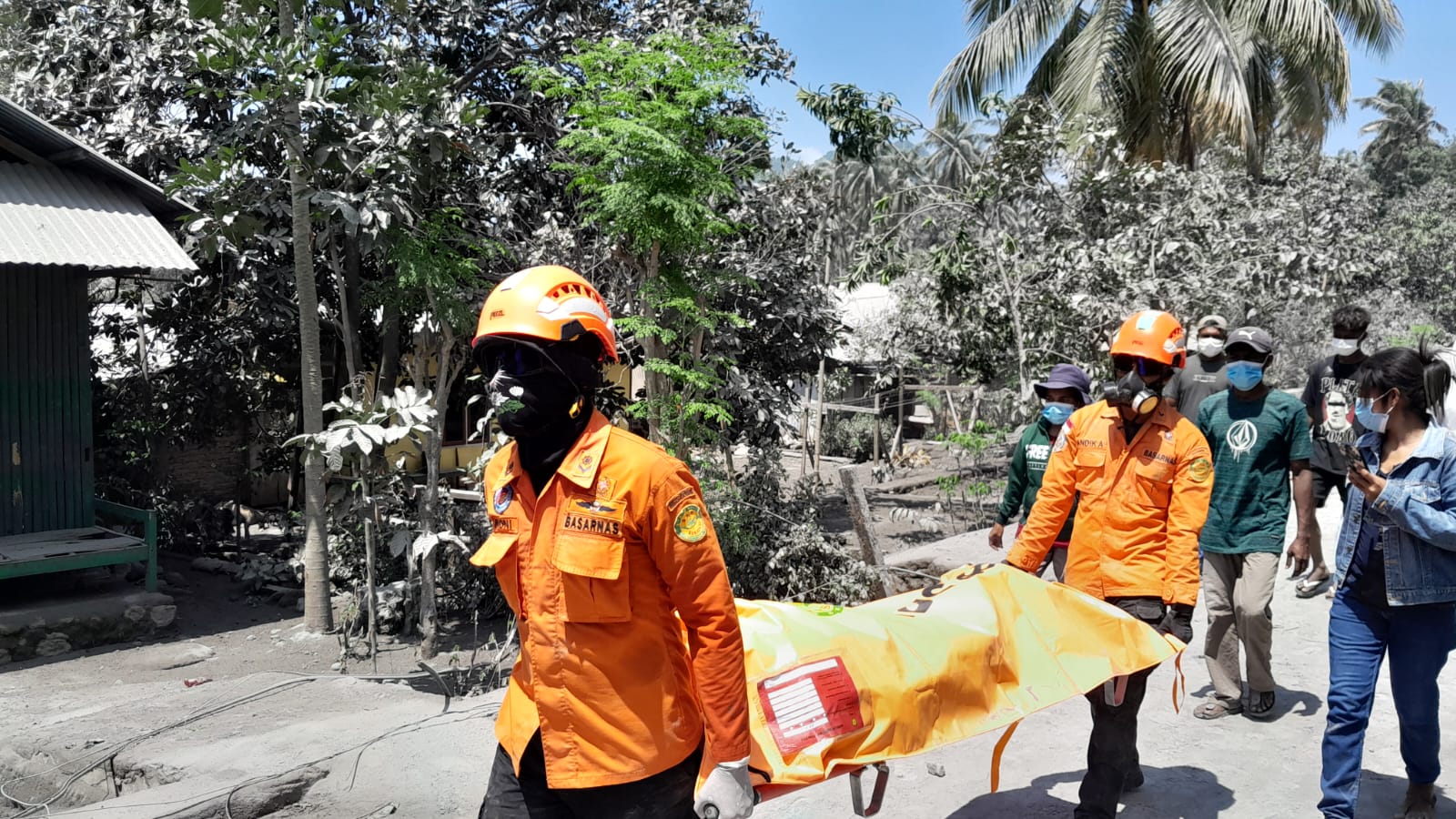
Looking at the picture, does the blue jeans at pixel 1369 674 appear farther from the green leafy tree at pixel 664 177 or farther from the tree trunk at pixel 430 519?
the tree trunk at pixel 430 519

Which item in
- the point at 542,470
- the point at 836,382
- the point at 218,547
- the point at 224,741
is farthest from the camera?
the point at 836,382

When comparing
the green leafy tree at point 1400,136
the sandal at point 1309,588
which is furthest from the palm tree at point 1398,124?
the sandal at point 1309,588

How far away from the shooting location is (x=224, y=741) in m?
5.00

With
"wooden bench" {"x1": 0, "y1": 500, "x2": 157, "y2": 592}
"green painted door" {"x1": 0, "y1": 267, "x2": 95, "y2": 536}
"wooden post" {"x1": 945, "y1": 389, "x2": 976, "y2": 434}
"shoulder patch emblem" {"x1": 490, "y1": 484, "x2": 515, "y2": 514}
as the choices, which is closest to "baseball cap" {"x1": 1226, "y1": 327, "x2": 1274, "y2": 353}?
"shoulder patch emblem" {"x1": 490, "y1": 484, "x2": 515, "y2": 514}

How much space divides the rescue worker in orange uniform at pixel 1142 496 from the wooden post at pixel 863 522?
2.76m

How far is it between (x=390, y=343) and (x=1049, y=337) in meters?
7.08

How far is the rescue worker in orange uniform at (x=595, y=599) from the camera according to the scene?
89.4 inches

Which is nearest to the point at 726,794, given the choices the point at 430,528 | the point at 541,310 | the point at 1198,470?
the point at 541,310

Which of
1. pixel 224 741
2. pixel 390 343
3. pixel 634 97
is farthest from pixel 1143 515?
pixel 390 343

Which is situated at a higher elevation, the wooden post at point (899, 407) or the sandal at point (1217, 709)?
the wooden post at point (899, 407)

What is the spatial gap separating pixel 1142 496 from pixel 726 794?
7.91ft

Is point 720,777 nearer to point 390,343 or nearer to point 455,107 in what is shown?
point 455,107

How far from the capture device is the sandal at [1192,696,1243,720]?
511 centimetres

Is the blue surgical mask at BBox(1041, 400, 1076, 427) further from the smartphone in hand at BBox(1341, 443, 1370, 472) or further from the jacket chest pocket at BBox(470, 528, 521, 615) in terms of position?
the jacket chest pocket at BBox(470, 528, 521, 615)
